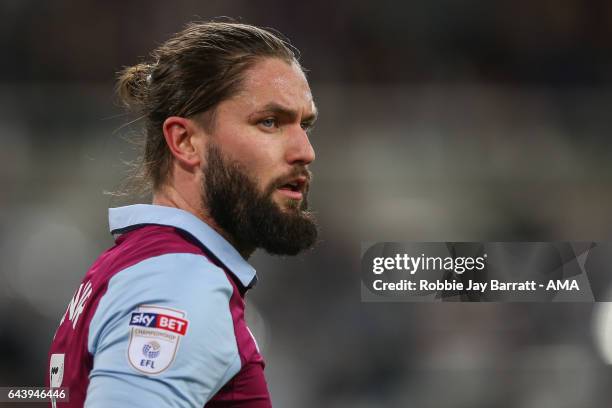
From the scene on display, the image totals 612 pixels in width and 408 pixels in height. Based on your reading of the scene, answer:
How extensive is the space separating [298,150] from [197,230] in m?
0.19

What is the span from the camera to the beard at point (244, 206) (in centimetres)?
110

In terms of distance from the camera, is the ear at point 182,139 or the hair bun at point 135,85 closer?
the ear at point 182,139

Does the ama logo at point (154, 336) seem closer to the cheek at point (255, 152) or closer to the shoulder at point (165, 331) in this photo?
the shoulder at point (165, 331)

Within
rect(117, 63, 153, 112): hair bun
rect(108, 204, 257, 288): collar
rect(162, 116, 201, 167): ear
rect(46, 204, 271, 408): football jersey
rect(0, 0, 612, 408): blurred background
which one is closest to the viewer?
rect(46, 204, 271, 408): football jersey

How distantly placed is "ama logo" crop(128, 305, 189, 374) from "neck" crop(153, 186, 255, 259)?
285mm

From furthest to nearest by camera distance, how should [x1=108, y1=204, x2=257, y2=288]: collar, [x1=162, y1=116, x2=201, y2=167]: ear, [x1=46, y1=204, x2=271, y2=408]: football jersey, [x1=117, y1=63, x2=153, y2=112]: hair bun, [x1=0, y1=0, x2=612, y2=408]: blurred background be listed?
[x1=0, y1=0, x2=612, y2=408]: blurred background < [x1=117, y1=63, x2=153, y2=112]: hair bun < [x1=162, y1=116, x2=201, y2=167]: ear < [x1=108, y1=204, x2=257, y2=288]: collar < [x1=46, y1=204, x2=271, y2=408]: football jersey

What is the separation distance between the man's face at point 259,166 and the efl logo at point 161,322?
29 cm

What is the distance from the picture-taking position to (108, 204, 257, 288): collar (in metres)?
1.02

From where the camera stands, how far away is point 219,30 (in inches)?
46.9

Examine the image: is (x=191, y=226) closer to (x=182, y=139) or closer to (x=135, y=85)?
(x=182, y=139)

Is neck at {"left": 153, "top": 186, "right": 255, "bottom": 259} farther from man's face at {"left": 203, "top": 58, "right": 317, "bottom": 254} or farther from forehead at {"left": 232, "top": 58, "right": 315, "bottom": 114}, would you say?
forehead at {"left": 232, "top": 58, "right": 315, "bottom": 114}

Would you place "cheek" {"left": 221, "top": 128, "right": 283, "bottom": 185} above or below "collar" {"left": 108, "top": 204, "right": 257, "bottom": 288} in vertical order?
above

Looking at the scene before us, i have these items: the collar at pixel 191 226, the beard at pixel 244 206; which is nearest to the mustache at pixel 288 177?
the beard at pixel 244 206

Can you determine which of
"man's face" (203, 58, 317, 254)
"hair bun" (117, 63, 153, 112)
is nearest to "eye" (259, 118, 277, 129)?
"man's face" (203, 58, 317, 254)
